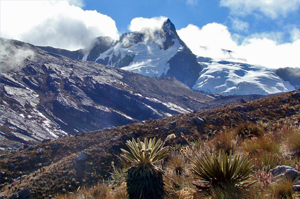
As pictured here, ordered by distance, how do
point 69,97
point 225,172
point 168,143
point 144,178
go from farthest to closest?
1. point 69,97
2. point 168,143
3. point 144,178
4. point 225,172

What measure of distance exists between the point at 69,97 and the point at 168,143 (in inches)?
4840

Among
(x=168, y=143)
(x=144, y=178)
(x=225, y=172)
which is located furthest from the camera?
(x=168, y=143)

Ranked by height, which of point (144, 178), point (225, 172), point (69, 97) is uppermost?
point (69, 97)

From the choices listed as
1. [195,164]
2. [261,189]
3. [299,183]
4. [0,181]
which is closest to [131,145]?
[195,164]

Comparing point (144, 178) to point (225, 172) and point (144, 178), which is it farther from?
point (225, 172)

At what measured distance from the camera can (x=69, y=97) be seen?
126500 mm

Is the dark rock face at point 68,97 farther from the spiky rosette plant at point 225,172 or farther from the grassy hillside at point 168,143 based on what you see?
the spiky rosette plant at point 225,172

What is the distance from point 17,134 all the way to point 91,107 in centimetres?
4351

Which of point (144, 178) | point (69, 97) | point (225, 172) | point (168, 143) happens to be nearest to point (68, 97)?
point (69, 97)

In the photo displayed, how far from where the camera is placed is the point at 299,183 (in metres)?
3.39

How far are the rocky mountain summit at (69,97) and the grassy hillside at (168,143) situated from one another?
82.4 m

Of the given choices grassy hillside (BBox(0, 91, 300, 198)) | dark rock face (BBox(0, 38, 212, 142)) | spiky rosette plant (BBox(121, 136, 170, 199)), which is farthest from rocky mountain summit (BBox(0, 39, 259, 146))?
spiky rosette plant (BBox(121, 136, 170, 199))

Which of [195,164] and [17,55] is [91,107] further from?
[195,164]

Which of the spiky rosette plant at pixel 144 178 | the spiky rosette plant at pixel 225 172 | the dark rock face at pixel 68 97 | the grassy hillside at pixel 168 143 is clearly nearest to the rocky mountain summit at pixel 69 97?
the dark rock face at pixel 68 97
